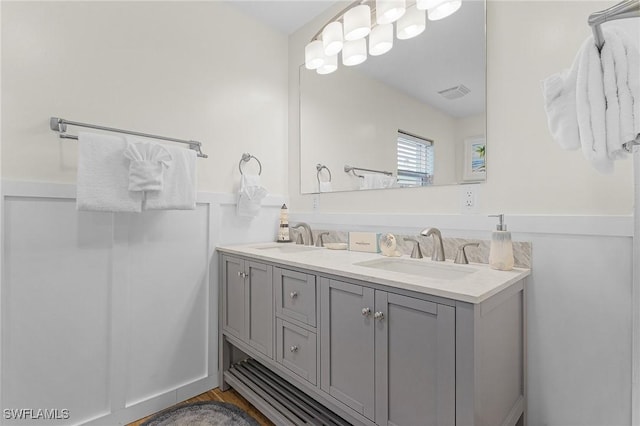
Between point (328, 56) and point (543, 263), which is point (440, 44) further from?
point (543, 263)

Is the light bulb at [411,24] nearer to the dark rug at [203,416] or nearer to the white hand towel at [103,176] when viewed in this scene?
the white hand towel at [103,176]

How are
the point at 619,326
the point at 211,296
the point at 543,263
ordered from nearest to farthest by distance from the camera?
1. the point at 619,326
2. the point at 543,263
3. the point at 211,296

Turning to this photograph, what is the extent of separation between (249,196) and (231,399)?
3.90 feet

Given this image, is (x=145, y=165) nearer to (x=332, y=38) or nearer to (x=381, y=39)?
(x=332, y=38)

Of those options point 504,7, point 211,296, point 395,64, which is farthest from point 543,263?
point 211,296

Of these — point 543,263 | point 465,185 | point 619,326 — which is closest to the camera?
point 619,326

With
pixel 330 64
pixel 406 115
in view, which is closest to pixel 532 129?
pixel 406 115

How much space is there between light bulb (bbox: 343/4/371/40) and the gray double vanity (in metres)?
1.18

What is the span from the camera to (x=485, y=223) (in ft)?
4.41

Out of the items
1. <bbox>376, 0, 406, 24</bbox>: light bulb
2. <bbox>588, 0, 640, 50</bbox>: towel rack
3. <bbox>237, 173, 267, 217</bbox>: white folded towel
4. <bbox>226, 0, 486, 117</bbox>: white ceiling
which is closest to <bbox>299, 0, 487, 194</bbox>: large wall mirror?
<bbox>226, 0, 486, 117</bbox>: white ceiling

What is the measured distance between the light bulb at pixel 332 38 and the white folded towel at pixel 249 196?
906 millimetres

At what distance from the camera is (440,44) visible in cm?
149

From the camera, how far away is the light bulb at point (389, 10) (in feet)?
4.95

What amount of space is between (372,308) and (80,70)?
1684mm
